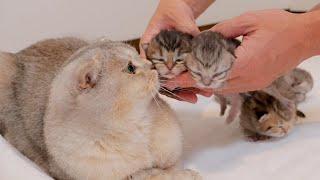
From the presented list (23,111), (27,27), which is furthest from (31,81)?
(27,27)

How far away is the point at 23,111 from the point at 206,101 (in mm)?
626

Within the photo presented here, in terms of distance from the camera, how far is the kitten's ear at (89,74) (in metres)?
1.00

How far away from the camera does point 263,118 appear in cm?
133

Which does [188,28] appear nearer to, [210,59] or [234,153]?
[210,59]

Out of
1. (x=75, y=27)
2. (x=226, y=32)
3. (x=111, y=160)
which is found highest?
(x=226, y=32)

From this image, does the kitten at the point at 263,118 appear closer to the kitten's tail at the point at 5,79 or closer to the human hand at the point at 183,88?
the human hand at the point at 183,88

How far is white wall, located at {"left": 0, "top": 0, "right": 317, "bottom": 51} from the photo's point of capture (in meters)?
1.87

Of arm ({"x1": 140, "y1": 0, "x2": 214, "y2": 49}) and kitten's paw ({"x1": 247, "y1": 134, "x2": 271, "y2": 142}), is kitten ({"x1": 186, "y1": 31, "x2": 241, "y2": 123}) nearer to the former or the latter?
arm ({"x1": 140, "y1": 0, "x2": 214, "y2": 49})

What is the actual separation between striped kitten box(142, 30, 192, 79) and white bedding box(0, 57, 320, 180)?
294 mm

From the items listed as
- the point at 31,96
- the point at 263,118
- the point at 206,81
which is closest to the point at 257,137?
the point at 263,118

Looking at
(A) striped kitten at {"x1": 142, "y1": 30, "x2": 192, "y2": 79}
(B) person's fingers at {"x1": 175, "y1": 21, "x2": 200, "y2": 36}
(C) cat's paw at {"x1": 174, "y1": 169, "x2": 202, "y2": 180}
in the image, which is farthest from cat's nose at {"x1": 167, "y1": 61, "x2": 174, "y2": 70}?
(C) cat's paw at {"x1": 174, "y1": 169, "x2": 202, "y2": 180}

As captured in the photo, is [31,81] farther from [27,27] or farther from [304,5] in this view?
[304,5]

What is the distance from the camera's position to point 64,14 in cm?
194

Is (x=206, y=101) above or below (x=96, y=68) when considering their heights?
below
